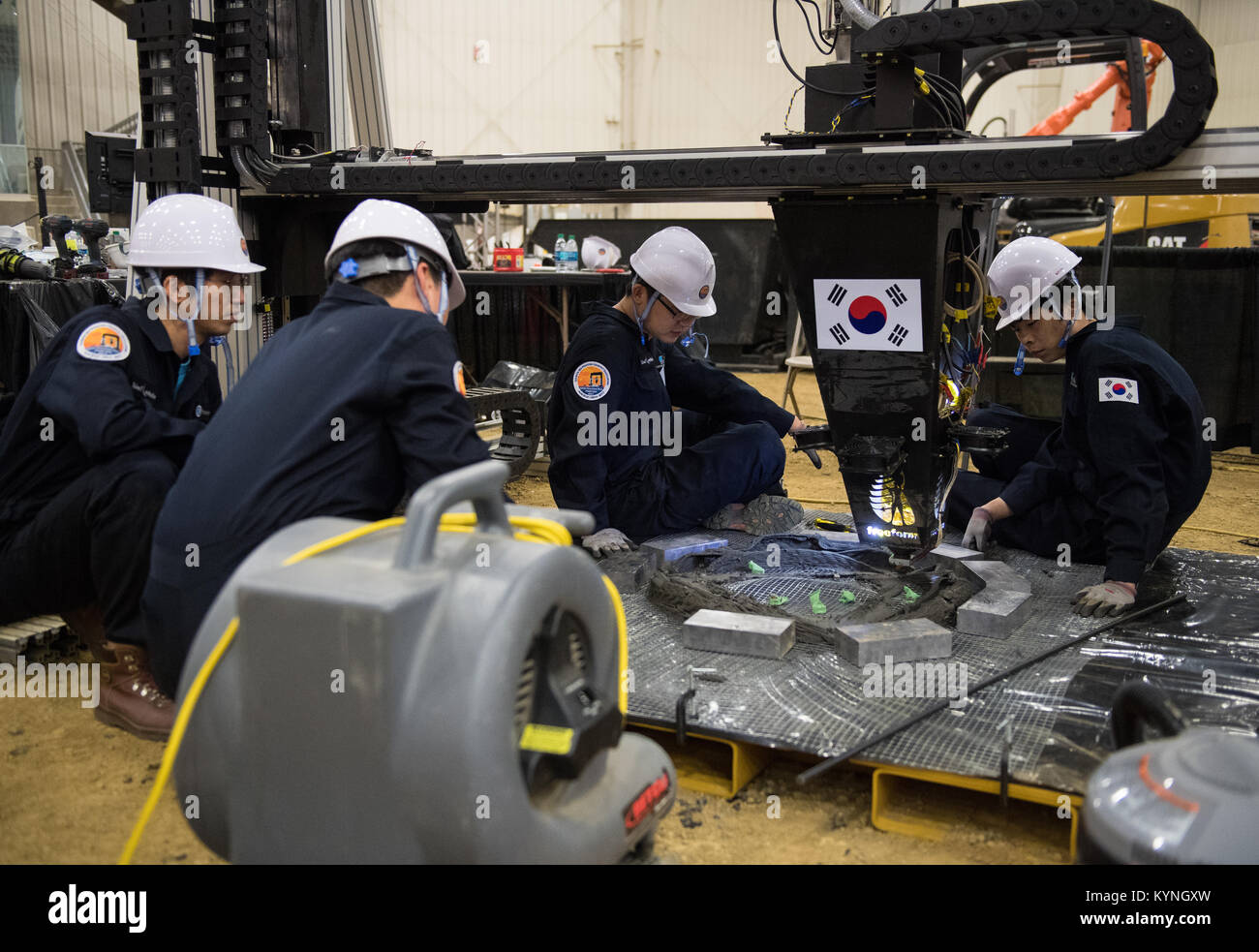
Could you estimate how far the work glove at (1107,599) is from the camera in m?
3.43

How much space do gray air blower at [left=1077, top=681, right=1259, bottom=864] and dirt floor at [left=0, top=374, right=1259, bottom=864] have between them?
0.98m

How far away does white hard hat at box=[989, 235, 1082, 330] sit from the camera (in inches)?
146

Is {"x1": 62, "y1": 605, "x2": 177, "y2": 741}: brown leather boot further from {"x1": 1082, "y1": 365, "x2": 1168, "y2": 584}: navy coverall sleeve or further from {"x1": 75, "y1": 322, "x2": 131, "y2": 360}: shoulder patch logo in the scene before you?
{"x1": 1082, "y1": 365, "x2": 1168, "y2": 584}: navy coverall sleeve

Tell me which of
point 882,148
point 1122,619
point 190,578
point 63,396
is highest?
point 882,148

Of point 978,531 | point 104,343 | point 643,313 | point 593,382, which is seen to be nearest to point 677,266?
point 643,313

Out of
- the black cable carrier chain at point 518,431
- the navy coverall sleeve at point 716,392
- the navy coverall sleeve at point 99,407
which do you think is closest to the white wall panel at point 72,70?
the black cable carrier chain at point 518,431

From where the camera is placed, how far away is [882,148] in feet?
10.2

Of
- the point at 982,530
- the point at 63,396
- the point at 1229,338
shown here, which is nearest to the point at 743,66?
the point at 1229,338

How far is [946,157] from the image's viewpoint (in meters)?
3.03

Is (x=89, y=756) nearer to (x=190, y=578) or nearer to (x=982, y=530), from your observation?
(x=190, y=578)

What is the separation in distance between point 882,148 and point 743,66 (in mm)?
12661

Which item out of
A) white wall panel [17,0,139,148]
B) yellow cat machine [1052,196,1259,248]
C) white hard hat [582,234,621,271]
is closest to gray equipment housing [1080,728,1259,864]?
white hard hat [582,234,621,271]

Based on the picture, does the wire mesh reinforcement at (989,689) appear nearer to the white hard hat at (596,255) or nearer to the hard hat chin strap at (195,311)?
the hard hat chin strap at (195,311)

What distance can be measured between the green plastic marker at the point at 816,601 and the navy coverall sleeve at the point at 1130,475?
0.92 metres
